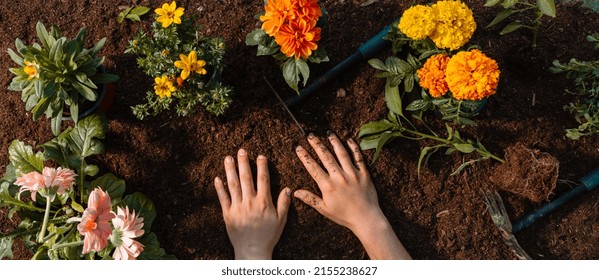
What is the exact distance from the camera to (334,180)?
2.44 m

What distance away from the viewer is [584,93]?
7.89ft

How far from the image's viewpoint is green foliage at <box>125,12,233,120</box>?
218 cm

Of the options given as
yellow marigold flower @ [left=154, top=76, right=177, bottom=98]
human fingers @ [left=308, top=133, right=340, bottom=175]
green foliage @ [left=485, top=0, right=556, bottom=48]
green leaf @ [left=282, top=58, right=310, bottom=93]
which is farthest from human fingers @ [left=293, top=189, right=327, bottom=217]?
green foliage @ [left=485, top=0, right=556, bottom=48]

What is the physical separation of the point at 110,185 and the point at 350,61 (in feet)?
4.08

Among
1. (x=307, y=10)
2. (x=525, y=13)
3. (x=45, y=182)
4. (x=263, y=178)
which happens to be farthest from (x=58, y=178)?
(x=525, y=13)

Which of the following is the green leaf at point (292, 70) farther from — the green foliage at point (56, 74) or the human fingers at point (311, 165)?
the green foliage at point (56, 74)

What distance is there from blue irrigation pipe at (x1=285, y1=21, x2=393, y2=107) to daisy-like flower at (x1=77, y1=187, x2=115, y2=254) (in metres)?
0.97

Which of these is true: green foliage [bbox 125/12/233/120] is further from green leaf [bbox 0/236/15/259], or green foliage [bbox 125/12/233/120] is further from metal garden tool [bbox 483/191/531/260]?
metal garden tool [bbox 483/191/531/260]

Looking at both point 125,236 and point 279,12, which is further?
point 279,12

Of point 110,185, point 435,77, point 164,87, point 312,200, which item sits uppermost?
point 164,87

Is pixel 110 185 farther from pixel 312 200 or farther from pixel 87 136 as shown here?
pixel 312 200

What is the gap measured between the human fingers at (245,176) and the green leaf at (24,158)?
2.82 ft

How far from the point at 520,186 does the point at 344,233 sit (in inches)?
32.0

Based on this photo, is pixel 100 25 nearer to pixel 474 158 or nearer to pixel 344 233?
pixel 344 233
